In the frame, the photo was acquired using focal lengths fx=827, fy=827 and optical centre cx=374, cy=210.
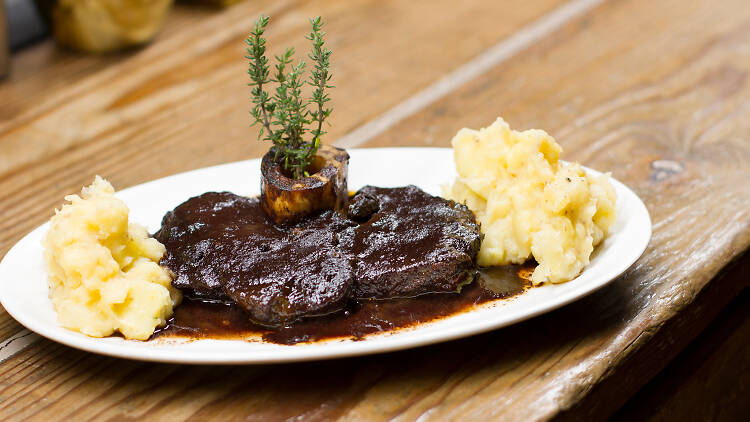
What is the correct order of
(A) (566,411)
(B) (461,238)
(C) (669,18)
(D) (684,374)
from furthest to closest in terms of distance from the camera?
(C) (669,18) < (D) (684,374) < (B) (461,238) < (A) (566,411)

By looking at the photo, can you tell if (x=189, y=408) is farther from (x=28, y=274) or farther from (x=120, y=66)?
(x=120, y=66)

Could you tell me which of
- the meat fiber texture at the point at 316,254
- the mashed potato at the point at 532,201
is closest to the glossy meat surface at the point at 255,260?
the meat fiber texture at the point at 316,254

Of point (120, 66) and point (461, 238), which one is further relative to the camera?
point (120, 66)

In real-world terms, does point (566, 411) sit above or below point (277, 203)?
below

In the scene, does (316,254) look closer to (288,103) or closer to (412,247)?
(412,247)

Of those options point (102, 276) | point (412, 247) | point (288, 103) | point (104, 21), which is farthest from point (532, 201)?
point (104, 21)

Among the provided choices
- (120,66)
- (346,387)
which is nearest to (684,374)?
(346,387)
